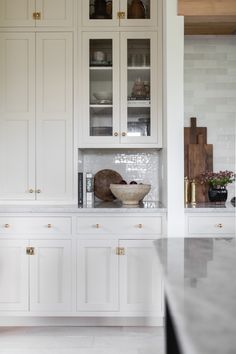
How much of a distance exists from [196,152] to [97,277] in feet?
4.52

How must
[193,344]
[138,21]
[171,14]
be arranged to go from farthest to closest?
1. [138,21]
2. [171,14]
3. [193,344]

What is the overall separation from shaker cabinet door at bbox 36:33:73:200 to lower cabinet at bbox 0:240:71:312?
16.5 inches

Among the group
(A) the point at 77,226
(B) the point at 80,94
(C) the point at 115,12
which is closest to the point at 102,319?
(A) the point at 77,226

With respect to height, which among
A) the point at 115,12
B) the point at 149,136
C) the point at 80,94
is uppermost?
the point at 115,12

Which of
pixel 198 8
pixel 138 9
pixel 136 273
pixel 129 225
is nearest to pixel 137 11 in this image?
pixel 138 9

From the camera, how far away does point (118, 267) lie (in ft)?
9.77

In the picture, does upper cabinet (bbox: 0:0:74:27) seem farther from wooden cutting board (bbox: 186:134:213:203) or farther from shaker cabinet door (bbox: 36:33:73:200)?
wooden cutting board (bbox: 186:134:213:203)

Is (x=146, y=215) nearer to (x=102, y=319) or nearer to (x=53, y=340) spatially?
(x=102, y=319)

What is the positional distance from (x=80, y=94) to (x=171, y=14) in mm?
906

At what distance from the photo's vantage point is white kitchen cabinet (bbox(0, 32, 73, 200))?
10.5 feet

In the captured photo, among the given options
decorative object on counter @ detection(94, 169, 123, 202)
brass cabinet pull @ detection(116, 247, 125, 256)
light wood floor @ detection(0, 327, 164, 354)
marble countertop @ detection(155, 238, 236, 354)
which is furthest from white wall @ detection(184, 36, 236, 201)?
marble countertop @ detection(155, 238, 236, 354)

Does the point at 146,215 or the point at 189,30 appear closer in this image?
the point at 146,215

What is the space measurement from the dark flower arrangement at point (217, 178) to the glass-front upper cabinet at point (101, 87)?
2.73 feet

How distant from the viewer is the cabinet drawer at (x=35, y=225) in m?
2.98
